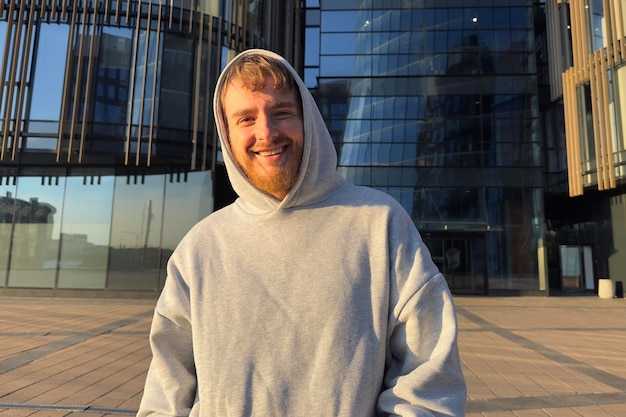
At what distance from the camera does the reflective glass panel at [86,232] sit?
50.4ft

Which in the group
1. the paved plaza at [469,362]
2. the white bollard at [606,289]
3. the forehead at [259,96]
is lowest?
the paved plaza at [469,362]

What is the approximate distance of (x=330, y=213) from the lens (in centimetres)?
128

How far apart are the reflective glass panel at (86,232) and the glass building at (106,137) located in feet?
0.11

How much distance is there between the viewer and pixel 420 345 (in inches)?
44.6

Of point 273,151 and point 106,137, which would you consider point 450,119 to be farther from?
point 273,151

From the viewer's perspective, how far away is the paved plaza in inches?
176

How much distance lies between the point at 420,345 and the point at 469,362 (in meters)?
5.88

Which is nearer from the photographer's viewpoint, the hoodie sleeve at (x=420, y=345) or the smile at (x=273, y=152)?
the hoodie sleeve at (x=420, y=345)

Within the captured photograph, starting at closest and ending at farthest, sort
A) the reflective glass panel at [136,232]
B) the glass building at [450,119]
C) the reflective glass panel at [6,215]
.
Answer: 1. the reflective glass panel at [136,232]
2. the reflective glass panel at [6,215]
3. the glass building at [450,119]

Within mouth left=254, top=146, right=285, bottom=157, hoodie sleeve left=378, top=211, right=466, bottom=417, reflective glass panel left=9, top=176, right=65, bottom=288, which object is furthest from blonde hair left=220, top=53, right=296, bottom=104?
reflective glass panel left=9, top=176, right=65, bottom=288

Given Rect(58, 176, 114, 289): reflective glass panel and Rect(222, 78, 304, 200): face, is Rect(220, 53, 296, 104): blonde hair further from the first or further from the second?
Rect(58, 176, 114, 289): reflective glass panel

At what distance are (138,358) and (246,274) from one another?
6096mm

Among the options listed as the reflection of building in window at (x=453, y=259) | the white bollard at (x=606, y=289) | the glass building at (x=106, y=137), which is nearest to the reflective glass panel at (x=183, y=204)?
the glass building at (x=106, y=137)

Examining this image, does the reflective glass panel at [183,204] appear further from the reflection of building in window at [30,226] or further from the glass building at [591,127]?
the glass building at [591,127]
